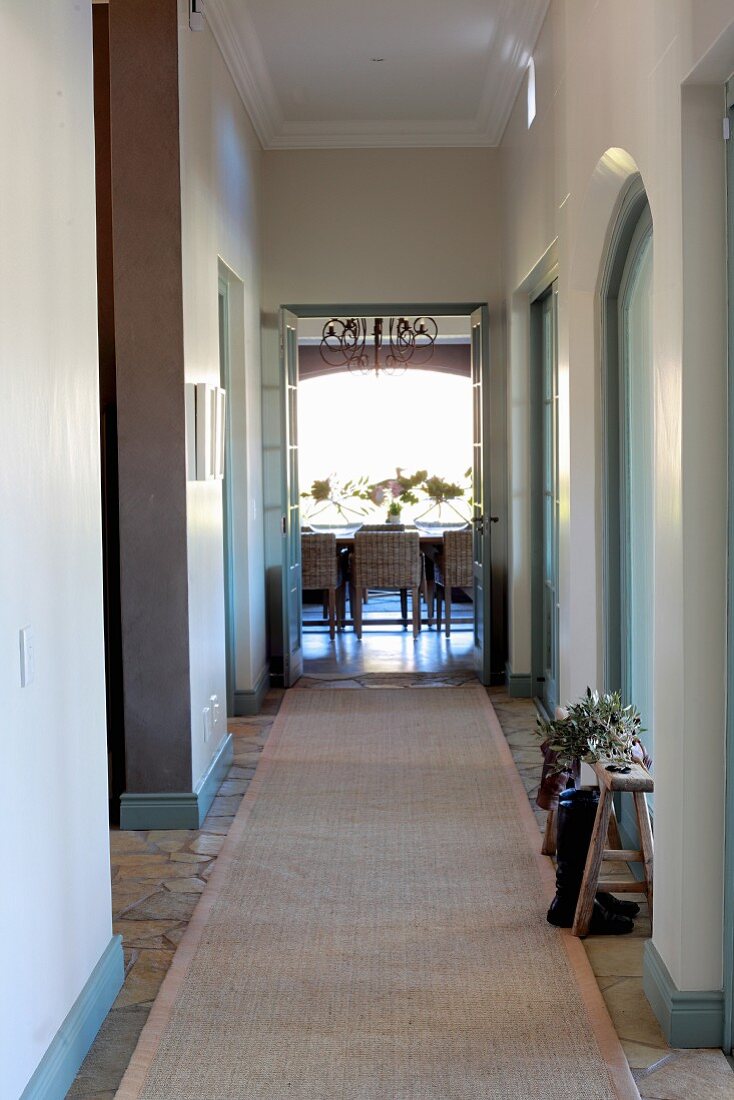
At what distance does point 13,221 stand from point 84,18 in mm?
1007

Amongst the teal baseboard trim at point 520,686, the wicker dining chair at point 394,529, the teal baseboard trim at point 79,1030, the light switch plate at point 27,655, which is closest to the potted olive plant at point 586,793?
the teal baseboard trim at point 79,1030

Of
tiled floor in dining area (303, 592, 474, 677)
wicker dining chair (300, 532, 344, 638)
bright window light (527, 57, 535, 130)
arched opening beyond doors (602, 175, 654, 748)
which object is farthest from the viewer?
wicker dining chair (300, 532, 344, 638)

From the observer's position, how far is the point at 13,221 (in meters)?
2.49

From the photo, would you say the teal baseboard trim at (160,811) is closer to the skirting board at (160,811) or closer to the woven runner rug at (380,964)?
the skirting board at (160,811)

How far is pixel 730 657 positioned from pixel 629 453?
5.44ft

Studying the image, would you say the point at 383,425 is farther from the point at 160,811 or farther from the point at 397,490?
the point at 160,811

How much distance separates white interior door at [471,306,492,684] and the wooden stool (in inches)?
156

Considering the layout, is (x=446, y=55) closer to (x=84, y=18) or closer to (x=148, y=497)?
(x=148, y=497)

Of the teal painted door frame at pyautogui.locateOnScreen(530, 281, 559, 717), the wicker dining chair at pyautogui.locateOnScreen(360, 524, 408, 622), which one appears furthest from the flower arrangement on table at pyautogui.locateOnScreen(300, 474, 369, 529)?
the teal painted door frame at pyautogui.locateOnScreen(530, 281, 559, 717)

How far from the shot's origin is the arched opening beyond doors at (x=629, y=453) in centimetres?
411

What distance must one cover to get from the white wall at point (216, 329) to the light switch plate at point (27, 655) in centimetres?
228

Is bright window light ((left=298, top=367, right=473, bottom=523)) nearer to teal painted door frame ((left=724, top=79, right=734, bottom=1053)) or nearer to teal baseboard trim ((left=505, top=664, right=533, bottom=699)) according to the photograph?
teal baseboard trim ((left=505, top=664, right=533, bottom=699))

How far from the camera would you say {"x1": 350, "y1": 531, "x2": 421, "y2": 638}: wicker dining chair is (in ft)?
32.4

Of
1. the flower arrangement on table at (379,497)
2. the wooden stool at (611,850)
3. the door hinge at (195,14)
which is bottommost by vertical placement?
the wooden stool at (611,850)
